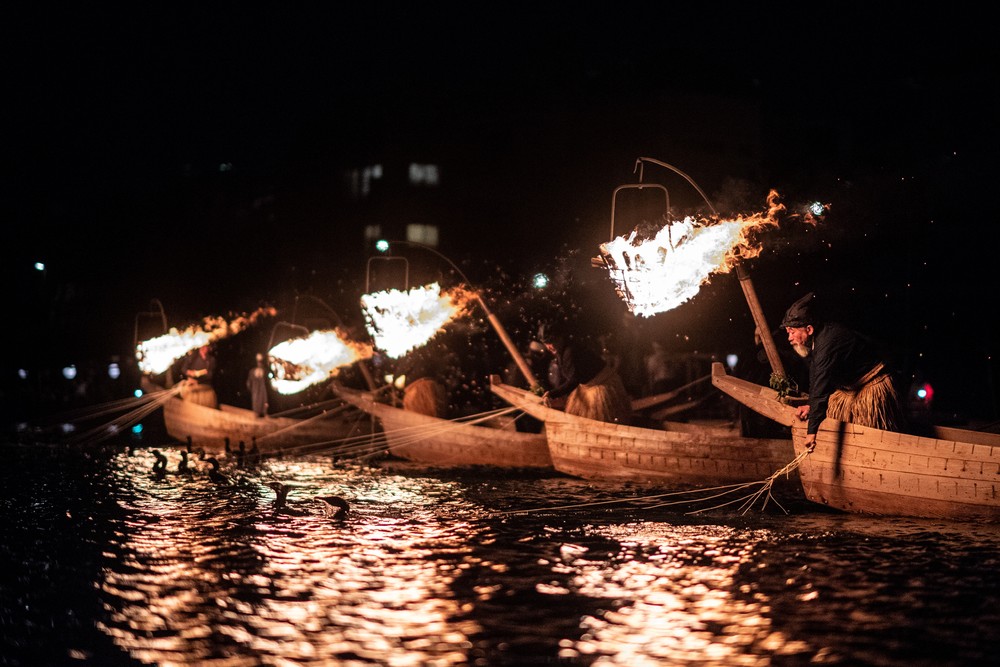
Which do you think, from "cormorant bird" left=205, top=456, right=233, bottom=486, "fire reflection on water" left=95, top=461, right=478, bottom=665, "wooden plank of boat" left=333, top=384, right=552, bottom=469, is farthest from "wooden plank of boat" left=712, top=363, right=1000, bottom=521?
"cormorant bird" left=205, top=456, right=233, bottom=486

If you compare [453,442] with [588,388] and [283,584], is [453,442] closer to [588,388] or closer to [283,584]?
[588,388]

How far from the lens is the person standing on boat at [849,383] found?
34.8 feet

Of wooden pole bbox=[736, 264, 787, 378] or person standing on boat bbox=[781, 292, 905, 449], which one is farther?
wooden pole bbox=[736, 264, 787, 378]

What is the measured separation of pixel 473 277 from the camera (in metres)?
37.4

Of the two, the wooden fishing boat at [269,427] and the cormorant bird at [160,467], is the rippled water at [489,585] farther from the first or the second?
the wooden fishing boat at [269,427]

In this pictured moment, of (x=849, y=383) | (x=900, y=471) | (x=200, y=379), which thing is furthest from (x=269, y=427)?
(x=900, y=471)

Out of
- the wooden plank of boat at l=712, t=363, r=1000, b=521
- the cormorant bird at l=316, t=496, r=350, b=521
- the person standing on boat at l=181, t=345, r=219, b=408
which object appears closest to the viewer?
the wooden plank of boat at l=712, t=363, r=1000, b=521

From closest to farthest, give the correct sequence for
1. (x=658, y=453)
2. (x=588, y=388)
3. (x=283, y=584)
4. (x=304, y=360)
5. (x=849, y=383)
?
(x=283, y=584)
(x=849, y=383)
(x=658, y=453)
(x=588, y=388)
(x=304, y=360)

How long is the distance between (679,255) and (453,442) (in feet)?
20.4

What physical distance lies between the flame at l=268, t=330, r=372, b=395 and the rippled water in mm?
6391

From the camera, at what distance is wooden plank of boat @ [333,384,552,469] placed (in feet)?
52.4

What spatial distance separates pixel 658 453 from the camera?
13.5 meters

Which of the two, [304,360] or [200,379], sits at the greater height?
[304,360]

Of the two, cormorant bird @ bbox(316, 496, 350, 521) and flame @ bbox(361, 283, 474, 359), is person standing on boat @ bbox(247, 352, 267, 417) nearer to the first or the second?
flame @ bbox(361, 283, 474, 359)
